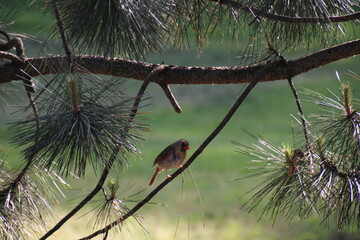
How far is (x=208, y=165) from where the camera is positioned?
3.39m

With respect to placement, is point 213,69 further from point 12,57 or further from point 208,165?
point 208,165

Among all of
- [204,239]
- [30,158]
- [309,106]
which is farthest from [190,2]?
[309,106]

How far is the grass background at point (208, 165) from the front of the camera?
262 cm

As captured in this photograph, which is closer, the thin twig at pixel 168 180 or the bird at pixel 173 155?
the thin twig at pixel 168 180

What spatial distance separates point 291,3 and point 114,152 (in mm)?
417

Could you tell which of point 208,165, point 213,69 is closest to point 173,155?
point 213,69

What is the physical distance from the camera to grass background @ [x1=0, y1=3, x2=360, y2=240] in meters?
2.62

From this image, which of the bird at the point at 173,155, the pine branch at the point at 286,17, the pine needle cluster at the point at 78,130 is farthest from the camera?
the bird at the point at 173,155

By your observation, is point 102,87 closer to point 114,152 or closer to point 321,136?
point 114,152

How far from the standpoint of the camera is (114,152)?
2.82ft

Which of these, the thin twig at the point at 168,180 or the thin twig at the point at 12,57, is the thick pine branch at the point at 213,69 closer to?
the thin twig at the point at 12,57

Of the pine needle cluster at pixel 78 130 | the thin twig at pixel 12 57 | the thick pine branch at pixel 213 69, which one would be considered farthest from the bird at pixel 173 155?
the thin twig at pixel 12 57

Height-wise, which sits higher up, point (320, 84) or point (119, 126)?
point (320, 84)

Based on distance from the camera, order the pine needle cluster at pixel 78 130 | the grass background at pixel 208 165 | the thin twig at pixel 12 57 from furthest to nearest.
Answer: the grass background at pixel 208 165 < the thin twig at pixel 12 57 < the pine needle cluster at pixel 78 130
